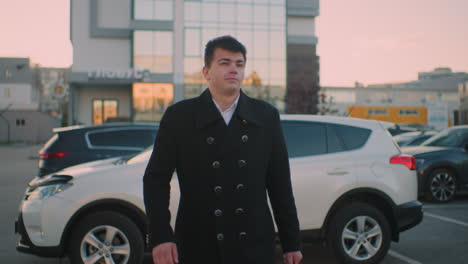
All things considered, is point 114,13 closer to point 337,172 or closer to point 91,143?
point 91,143

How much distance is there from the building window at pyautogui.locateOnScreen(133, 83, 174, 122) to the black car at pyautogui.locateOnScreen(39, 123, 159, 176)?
2879 centimetres

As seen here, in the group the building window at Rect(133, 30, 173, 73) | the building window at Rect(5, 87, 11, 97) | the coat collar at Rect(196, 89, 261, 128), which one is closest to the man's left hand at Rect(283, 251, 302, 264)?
the coat collar at Rect(196, 89, 261, 128)

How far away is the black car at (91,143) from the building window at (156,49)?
29017mm

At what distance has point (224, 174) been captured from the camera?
7.73 feet

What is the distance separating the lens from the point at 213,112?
8.05ft

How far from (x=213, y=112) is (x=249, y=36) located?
3631 cm

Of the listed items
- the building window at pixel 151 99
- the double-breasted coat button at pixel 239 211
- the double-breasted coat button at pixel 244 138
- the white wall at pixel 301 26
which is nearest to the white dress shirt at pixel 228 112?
the double-breasted coat button at pixel 244 138

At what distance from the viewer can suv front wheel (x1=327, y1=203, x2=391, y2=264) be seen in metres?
5.30

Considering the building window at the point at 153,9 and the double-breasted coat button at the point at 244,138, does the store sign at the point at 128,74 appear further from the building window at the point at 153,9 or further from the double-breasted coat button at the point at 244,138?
the double-breasted coat button at the point at 244,138

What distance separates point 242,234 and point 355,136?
3708 millimetres

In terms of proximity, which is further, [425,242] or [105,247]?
[425,242]

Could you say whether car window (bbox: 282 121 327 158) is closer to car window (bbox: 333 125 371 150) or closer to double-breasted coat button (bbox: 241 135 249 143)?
car window (bbox: 333 125 371 150)

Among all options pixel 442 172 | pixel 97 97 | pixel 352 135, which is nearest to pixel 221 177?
pixel 352 135

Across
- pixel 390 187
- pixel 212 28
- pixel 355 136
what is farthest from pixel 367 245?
pixel 212 28
